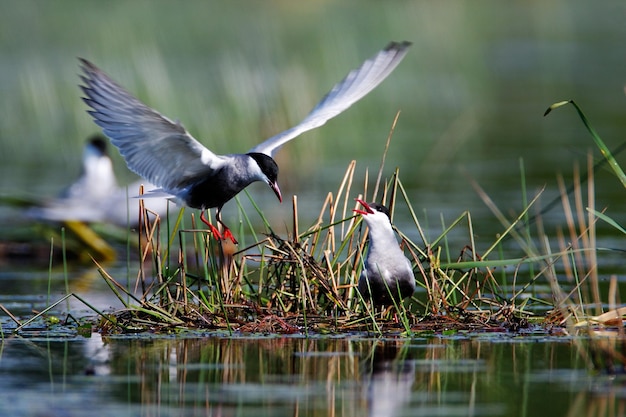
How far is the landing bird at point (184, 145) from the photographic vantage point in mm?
6941

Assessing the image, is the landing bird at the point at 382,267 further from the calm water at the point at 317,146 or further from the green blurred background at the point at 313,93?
the green blurred background at the point at 313,93

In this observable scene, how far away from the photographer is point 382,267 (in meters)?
6.89

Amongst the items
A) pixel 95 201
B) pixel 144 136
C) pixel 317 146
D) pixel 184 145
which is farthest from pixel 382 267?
pixel 317 146

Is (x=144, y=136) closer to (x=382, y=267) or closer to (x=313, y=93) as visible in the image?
(x=382, y=267)

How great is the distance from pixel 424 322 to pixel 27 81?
11310 mm

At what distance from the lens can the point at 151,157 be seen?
744 cm

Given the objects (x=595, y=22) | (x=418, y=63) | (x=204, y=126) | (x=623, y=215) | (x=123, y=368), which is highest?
(x=595, y=22)

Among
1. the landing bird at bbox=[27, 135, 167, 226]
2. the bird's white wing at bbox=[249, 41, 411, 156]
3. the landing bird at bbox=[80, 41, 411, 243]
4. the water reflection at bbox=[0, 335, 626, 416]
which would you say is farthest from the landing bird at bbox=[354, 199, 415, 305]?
the landing bird at bbox=[27, 135, 167, 226]

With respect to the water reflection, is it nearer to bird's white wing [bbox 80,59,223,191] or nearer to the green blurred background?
bird's white wing [bbox 80,59,223,191]

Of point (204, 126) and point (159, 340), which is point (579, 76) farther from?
point (159, 340)

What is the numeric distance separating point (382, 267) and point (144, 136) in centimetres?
164

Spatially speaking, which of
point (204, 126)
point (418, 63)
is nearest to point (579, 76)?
point (418, 63)

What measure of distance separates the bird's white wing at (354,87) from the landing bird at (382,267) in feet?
4.52

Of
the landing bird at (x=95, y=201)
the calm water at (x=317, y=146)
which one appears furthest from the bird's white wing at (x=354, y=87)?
the landing bird at (x=95, y=201)
